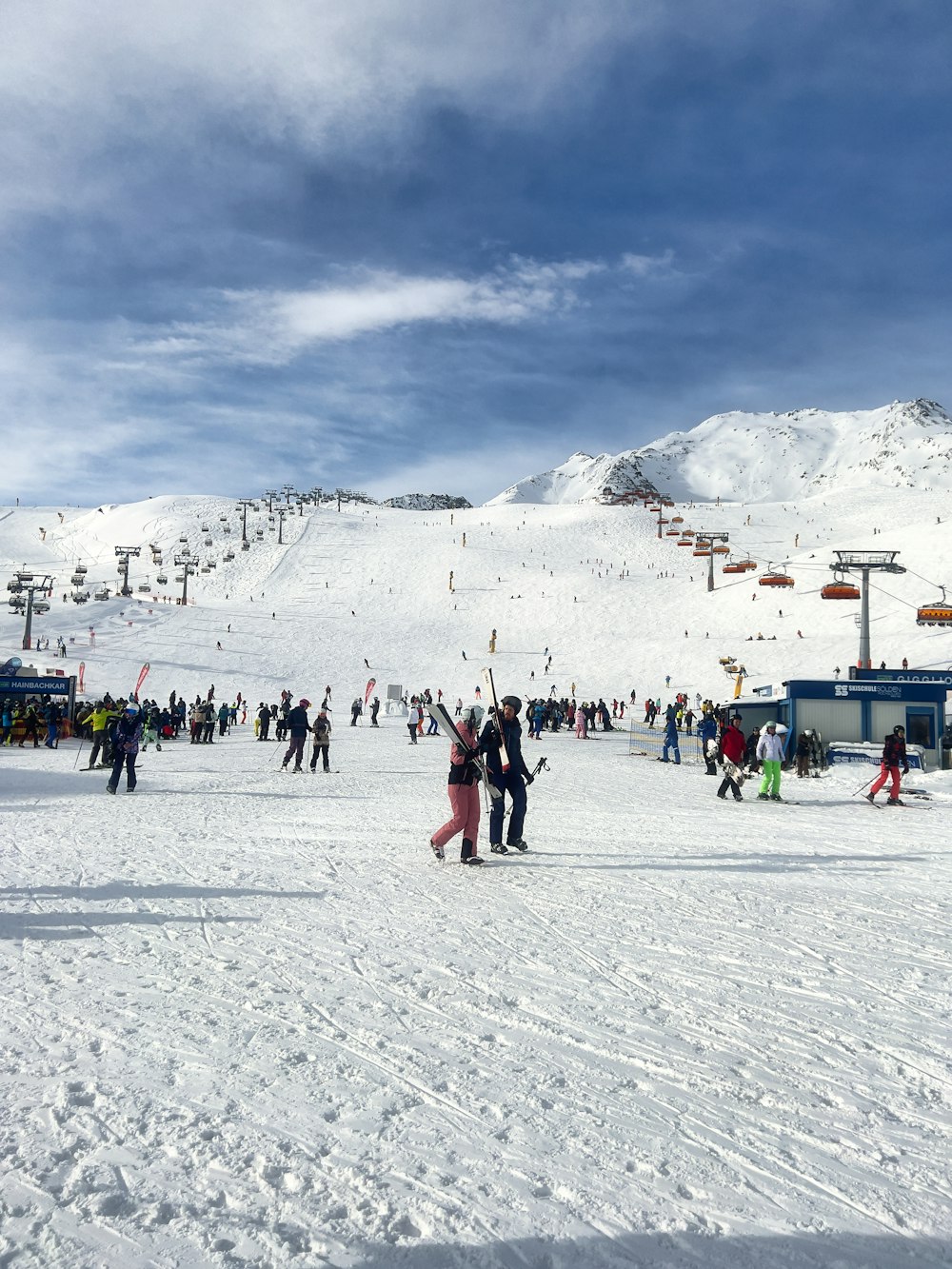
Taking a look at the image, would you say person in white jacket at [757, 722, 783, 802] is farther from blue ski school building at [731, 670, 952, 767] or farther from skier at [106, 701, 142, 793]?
skier at [106, 701, 142, 793]

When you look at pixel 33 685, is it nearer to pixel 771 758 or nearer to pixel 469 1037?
pixel 771 758

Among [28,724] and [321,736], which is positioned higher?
[321,736]

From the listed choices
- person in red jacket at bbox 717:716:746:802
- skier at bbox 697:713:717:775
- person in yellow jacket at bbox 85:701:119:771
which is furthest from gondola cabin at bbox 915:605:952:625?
person in yellow jacket at bbox 85:701:119:771

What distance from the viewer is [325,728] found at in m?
17.8

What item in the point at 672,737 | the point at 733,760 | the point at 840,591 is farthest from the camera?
the point at 840,591

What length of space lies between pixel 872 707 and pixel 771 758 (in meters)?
8.74

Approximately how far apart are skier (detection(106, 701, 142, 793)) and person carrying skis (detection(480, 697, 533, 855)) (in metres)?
7.22

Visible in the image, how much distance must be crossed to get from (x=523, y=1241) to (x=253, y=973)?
8.73 ft

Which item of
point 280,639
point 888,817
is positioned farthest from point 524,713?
point 888,817

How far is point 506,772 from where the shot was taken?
28.8 ft

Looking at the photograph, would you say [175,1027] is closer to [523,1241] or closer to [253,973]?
[253,973]

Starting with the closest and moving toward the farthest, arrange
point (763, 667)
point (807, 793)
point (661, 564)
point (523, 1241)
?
point (523, 1241) < point (807, 793) < point (763, 667) < point (661, 564)

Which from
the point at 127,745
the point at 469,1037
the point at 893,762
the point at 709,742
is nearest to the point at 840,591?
the point at 709,742

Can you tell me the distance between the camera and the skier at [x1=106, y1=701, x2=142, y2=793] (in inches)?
531
